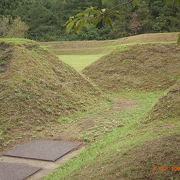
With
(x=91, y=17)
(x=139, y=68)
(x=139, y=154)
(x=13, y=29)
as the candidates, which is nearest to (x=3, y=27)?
(x=13, y=29)

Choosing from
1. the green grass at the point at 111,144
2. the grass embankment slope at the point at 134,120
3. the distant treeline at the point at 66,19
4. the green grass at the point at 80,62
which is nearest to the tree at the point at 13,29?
the distant treeline at the point at 66,19

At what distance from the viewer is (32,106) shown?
23.7 feet

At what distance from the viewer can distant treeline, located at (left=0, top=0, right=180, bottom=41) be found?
32438 mm

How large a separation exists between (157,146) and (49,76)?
5261 mm

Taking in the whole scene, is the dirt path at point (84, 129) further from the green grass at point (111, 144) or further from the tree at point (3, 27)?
the tree at point (3, 27)

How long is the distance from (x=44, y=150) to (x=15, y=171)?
0.85 metres

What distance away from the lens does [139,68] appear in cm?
1185

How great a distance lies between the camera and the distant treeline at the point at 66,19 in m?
32.4

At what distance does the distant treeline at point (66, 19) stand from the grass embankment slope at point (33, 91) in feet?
73.6

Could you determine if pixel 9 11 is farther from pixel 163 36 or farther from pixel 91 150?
pixel 91 150

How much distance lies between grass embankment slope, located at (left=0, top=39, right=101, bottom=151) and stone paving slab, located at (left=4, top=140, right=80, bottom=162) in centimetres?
38

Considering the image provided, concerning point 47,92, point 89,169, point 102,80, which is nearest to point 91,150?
point 89,169
